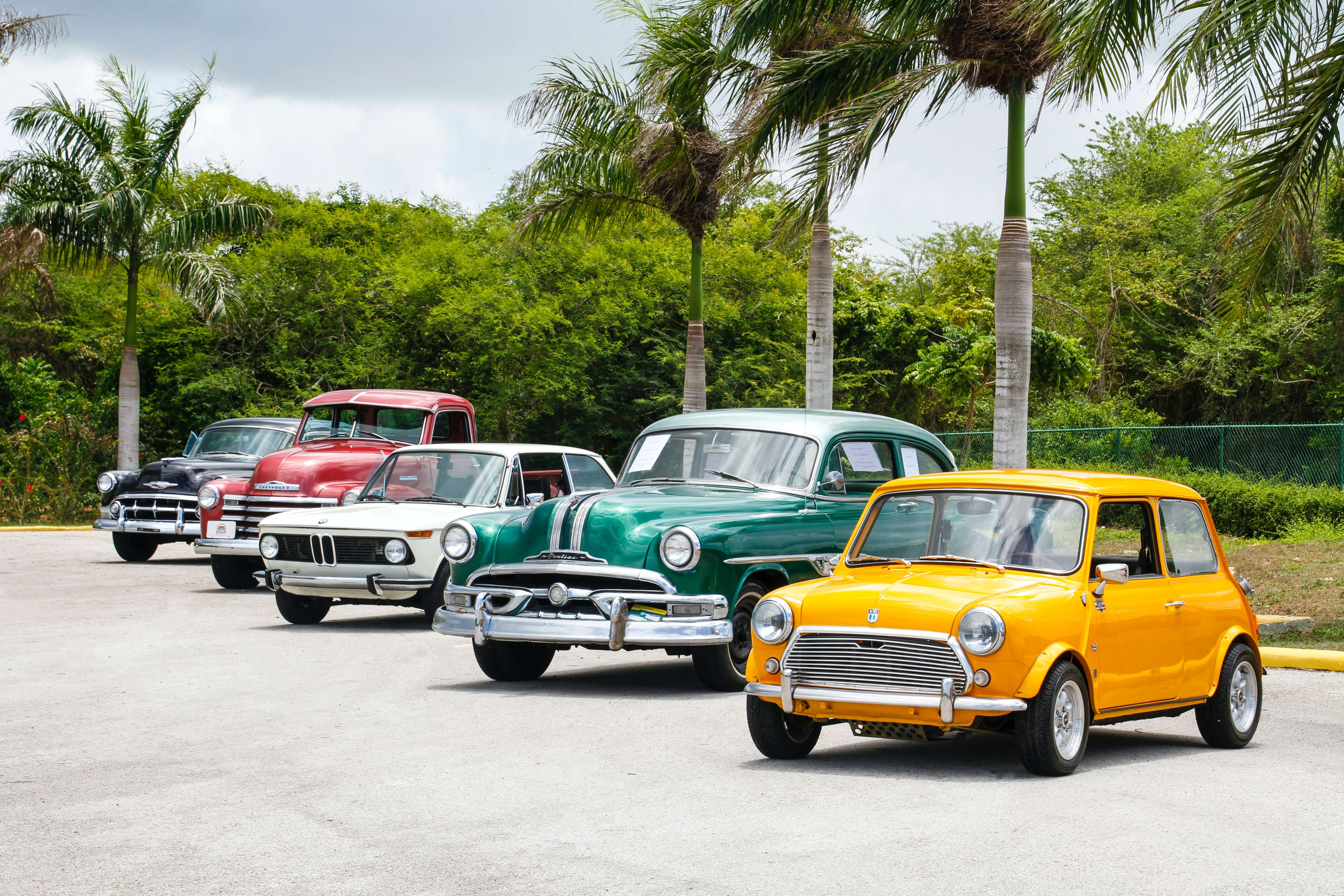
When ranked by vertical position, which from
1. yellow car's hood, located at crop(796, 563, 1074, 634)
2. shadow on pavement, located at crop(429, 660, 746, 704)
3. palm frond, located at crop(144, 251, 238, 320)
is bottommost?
shadow on pavement, located at crop(429, 660, 746, 704)

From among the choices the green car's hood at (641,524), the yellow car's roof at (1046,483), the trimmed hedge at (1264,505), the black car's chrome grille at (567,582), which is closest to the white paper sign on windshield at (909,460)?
the green car's hood at (641,524)

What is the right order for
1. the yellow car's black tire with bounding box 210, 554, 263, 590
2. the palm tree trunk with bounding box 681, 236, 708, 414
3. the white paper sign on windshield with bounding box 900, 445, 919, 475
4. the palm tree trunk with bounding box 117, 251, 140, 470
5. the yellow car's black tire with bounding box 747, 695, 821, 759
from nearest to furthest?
the yellow car's black tire with bounding box 747, 695, 821, 759 → the white paper sign on windshield with bounding box 900, 445, 919, 475 → the yellow car's black tire with bounding box 210, 554, 263, 590 → the palm tree trunk with bounding box 681, 236, 708, 414 → the palm tree trunk with bounding box 117, 251, 140, 470

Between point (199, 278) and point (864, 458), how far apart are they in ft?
79.4

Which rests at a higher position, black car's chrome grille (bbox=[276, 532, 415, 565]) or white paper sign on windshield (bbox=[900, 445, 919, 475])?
white paper sign on windshield (bbox=[900, 445, 919, 475])

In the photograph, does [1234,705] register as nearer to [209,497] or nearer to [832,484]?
[832,484]

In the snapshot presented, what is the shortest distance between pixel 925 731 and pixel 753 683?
3.15ft

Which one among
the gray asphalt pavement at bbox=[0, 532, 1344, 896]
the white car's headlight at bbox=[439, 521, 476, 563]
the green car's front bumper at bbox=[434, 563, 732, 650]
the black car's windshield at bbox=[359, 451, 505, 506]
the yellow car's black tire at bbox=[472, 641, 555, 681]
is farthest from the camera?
the black car's windshield at bbox=[359, 451, 505, 506]

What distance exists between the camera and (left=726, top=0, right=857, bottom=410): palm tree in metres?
15.7

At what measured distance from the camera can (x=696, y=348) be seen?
24.4 metres

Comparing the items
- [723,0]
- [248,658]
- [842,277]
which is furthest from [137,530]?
[842,277]

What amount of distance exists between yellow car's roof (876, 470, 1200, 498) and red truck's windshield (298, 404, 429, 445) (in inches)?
445

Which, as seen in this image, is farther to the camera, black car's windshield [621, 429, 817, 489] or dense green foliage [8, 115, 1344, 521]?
dense green foliage [8, 115, 1344, 521]

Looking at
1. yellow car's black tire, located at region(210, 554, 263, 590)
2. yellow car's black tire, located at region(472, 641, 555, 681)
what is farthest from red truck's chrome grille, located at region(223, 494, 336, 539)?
yellow car's black tire, located at region(472, 641, 555, 681)

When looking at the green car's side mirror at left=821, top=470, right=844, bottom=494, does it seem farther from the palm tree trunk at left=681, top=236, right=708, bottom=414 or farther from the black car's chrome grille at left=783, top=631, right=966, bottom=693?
the palm tree trunk at left=681, top=236, right=708, bottom=414
